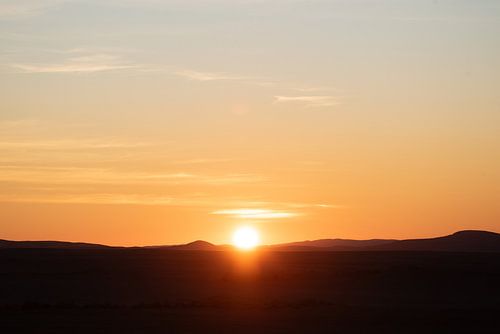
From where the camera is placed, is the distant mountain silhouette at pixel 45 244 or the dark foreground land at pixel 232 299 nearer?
the dark foreground land at pixel 232 299

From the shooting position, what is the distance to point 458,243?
479ft

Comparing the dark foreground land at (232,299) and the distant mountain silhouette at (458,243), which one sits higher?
the distant mountain silhouette at (458,243)

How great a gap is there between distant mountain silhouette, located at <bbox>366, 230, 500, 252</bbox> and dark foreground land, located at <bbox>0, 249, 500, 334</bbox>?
70.2 metres

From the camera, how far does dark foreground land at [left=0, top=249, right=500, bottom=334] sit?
2627cm

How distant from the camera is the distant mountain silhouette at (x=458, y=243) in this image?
445 ft

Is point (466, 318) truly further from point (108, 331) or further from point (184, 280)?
point (184, 280)

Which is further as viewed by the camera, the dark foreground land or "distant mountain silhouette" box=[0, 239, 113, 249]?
"distant mountain silhouette" box=[0, 239, 113, 249]

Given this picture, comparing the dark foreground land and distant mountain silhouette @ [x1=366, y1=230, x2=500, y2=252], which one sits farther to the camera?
distant mountain silhouette @ [x1=366, y1=230, x2=500, y2=252]

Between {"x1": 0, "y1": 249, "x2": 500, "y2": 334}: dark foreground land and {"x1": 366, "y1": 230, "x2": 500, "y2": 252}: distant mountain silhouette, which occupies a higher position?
{"x1": 366, "y1": 230, "x2": 500, "y2": 252}: distant mountain silhouette

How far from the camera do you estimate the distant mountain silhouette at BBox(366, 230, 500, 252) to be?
136m

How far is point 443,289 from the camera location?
1758 inches

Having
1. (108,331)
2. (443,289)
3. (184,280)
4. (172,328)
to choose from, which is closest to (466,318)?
(172,328)

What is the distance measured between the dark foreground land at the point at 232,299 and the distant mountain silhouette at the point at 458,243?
70210 millimetres

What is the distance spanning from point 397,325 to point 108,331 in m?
8.37
